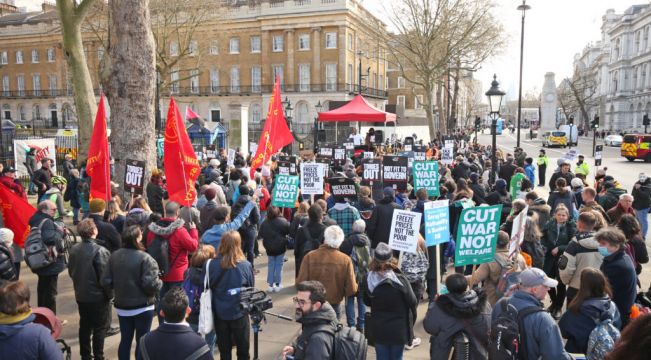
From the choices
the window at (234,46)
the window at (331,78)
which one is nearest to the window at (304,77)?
the window at (331,78)

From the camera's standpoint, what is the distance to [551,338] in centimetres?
366

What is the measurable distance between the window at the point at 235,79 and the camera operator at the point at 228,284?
182 feet

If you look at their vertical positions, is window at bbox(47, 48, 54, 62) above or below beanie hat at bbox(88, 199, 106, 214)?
above

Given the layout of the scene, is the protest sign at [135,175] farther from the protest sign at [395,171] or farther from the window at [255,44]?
the window at [255,44]

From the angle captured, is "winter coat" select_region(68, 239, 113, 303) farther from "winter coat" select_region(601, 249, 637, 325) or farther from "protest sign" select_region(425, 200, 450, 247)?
"winter coat" select_region(601, 249, 637, 325)

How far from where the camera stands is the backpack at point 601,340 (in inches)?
146

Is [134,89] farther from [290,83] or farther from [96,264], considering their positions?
[290,83]

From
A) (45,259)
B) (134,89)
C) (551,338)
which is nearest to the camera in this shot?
(551,338)

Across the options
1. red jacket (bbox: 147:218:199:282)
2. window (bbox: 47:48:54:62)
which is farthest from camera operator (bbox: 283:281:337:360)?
window (bbox: 47:48:54:62)

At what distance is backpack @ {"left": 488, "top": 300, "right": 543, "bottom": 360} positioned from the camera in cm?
377

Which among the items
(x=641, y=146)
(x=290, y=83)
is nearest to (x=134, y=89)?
(x=641, y=146)

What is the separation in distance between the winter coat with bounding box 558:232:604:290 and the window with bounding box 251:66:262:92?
54248mm

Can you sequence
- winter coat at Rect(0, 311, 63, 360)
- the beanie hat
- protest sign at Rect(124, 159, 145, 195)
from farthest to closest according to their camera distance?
1. protest sign at Rect(124, 159, 145, 195)
2. the beanie hat
3. winter coat at Rect(0, 311, 63, 360)

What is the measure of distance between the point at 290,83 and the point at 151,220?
50916mm
